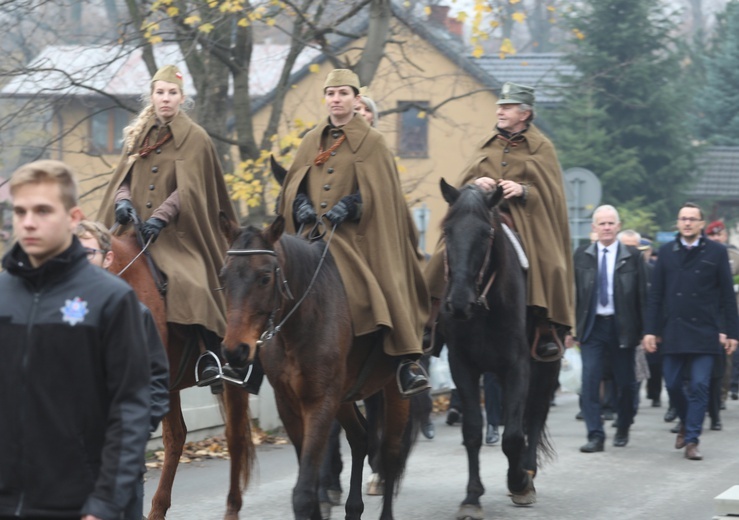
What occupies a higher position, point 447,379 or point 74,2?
point 74,2

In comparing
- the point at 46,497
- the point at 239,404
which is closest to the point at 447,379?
the point at 239,404

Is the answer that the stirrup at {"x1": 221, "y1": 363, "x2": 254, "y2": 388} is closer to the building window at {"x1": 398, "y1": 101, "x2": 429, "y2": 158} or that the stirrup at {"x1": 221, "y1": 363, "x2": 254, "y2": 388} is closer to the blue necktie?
the blue necktie

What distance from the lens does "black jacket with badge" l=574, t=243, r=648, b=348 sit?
45.2ft

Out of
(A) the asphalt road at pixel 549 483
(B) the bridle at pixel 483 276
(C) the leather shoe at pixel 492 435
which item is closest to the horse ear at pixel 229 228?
(B) the bridle at pixel 483 276

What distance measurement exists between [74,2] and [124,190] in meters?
6.90

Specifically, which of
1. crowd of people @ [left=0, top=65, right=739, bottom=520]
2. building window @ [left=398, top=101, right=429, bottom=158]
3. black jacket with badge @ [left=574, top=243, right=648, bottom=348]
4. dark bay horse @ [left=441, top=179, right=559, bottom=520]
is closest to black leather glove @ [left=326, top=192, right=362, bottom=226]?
crowd of people @ [left=0, top=65, right=739, bottom=520]

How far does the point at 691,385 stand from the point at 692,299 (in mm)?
851

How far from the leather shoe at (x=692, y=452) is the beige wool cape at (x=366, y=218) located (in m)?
4.65

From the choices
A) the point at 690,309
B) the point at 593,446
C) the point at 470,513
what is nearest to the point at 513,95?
the point at 470,513

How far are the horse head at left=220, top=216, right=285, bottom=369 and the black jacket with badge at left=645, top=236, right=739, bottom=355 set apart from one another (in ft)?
21.5

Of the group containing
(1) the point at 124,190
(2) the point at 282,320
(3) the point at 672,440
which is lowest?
(3) the point at 672,440

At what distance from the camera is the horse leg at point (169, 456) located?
837 centimetres

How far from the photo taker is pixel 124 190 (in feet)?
29.2

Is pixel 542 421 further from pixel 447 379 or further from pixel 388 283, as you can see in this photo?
pixel 447 379
